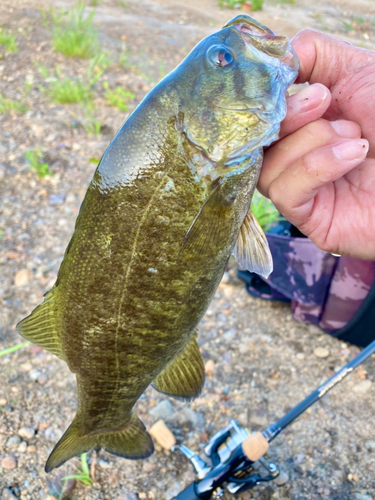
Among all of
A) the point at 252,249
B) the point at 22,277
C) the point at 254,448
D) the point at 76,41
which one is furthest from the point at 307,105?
the point at 76,41

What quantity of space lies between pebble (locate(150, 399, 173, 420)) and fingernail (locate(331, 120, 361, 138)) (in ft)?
6.70

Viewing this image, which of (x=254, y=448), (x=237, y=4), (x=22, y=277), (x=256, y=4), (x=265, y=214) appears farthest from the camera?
(x=237, y=4)

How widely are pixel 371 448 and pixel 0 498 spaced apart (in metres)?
2.18

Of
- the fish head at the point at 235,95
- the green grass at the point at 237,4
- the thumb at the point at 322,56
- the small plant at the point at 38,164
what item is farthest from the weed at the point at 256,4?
the fish head at the point at 235,95

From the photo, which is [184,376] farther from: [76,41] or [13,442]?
[76,41]

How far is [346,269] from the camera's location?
3.00m

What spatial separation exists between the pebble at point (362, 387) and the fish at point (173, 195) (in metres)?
1.88

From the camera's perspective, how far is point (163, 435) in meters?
2.64

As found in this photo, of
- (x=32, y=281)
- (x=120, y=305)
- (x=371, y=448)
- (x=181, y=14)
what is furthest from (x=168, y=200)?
(x=181, y=14)

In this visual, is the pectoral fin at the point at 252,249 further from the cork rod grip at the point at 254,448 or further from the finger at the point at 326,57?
the cork rod grip at the point at 254,448

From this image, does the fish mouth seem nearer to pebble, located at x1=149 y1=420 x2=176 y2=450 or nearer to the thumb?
the thumb

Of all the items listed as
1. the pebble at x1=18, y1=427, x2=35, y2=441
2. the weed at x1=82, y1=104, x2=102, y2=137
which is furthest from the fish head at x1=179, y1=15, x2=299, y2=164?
the weed at x1=82, y1=104, x2=102, y2=137

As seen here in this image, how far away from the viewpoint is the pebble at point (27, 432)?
8.59 feet

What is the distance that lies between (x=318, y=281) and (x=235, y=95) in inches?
77.1
